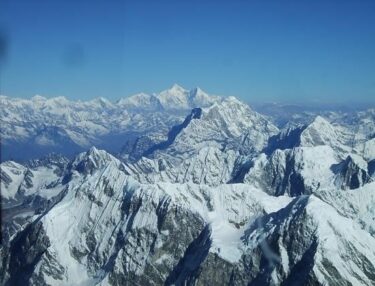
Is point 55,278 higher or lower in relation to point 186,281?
lower

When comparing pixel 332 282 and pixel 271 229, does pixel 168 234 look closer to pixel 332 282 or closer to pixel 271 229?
pixel 271 229

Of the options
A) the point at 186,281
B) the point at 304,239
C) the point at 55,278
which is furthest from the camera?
the point at 55,278

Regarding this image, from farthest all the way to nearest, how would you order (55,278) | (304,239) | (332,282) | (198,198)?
1. (198,198)
2. (55,278)
3. (304,239)
4. (332,282)

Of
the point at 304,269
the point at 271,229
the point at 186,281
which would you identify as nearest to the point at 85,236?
the point at 186,281

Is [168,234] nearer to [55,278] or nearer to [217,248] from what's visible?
[217,248]

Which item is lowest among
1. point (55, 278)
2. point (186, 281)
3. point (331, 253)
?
point (55, 278)

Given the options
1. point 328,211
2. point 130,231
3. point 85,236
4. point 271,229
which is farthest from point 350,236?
point 85,236

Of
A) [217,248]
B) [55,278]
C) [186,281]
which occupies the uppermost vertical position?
[217,248]

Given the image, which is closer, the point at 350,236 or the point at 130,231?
the point at 350,236

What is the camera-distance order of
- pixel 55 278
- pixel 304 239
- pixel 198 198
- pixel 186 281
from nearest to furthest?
pixel 304 239, pixel 186 281, pixel 55 278, pixel 198 198
